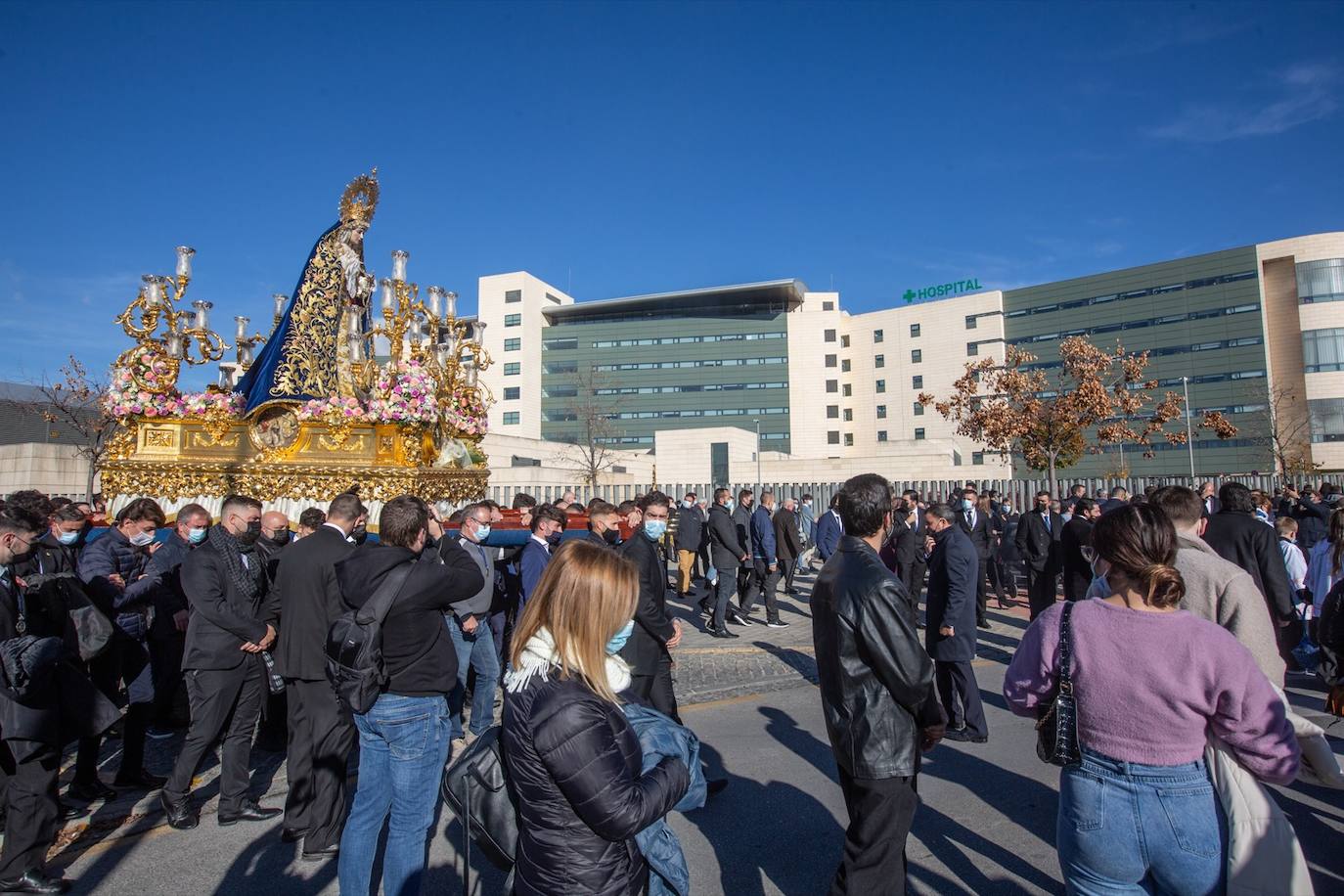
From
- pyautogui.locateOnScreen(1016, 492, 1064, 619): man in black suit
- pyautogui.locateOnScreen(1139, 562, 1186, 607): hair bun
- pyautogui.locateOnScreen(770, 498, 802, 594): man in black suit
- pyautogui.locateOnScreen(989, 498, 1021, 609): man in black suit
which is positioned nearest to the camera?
pyautogui.locateOnScreen(1139, 562, 1186, 607): hair bun

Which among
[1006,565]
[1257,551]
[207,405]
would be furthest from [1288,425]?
[207,405]

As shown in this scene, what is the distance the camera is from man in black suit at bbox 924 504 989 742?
5.96 m

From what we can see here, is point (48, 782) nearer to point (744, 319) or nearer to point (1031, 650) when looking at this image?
point (1031, 650)

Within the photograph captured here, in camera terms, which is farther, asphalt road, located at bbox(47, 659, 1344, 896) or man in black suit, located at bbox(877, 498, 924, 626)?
man in black suit, located at bbox(877, 498, 924, 626)

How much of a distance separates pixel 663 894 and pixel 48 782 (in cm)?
347

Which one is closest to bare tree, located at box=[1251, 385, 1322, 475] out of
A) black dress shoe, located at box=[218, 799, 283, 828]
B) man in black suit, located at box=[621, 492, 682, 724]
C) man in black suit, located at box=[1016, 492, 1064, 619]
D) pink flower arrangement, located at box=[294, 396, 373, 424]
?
man in black suit, located at box=[1016, 492, 1064, 619]

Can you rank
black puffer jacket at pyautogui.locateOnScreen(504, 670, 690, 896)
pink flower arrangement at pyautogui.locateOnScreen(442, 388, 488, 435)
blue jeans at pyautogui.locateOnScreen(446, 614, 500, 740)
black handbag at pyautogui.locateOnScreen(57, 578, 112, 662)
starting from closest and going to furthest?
black puffer jacket at pyautogui.locateOnScreen(504, 670, 690, 896), black handbag at pyautogui.locateOnScreen(57, 578, 112, 662), blue jeans at pyautogui.locateOnScreen(446, 614, 500, 740), pink flower arrangement at pyautogui.locateOnScreen(442, 388, 488, 435)

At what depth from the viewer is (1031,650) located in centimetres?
261

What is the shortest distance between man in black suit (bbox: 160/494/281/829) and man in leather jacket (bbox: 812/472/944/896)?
364 centimetres

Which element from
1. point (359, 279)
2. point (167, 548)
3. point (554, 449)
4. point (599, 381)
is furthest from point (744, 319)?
point (167, 548)

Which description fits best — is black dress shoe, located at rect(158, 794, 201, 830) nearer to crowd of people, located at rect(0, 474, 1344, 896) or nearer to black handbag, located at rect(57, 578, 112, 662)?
crowd of people, located at rect(0, 474, 1344, 896)

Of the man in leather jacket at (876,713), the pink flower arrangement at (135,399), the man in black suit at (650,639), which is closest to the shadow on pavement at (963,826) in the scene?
the man in leather jacket at (876,713)

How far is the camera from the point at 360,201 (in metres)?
10.6

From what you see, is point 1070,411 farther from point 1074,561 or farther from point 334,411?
point 334,411
